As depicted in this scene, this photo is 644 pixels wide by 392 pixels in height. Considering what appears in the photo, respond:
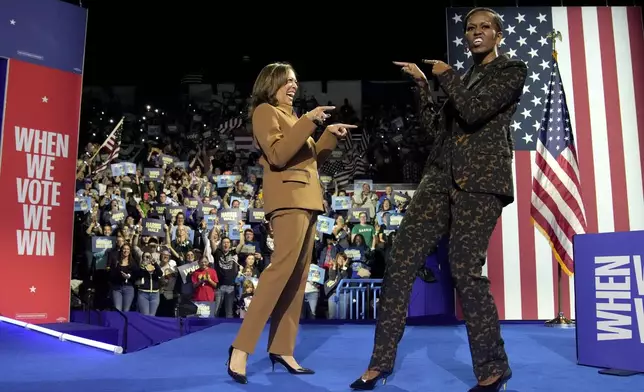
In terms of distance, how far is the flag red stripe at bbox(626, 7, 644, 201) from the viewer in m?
5.80

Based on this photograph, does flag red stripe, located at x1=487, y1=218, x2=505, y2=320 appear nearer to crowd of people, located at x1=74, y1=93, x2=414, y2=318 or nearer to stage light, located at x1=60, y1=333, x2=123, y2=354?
crowd of people, located at x1=74, y1=93, x2=414, y2=318

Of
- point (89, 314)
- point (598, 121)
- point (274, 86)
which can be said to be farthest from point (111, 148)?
point (274, 86)

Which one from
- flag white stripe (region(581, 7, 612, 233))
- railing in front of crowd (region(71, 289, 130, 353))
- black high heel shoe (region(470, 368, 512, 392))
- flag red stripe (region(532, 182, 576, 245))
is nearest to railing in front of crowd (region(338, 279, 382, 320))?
flag red stripe (region(532, 182, 576, 245))

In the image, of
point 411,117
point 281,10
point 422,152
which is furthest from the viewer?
point 411,117

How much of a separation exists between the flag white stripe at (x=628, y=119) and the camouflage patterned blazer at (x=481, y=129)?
4.24m

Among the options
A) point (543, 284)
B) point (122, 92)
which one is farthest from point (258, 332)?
point (122, 92)

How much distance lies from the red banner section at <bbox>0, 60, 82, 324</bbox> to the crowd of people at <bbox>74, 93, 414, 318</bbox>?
1365 mm

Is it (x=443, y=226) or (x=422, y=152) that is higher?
(x=422, y=152)

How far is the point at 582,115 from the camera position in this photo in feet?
19.1

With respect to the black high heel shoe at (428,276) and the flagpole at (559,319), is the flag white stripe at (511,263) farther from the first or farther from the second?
the black high heel shoe at (428,276)

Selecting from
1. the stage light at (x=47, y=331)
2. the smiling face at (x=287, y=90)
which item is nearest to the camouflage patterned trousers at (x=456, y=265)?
the smiling face at (x=287, y=90)

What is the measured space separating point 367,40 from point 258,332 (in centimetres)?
936

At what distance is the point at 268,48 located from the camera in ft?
37.7

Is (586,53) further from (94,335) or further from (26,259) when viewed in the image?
(26,259)
